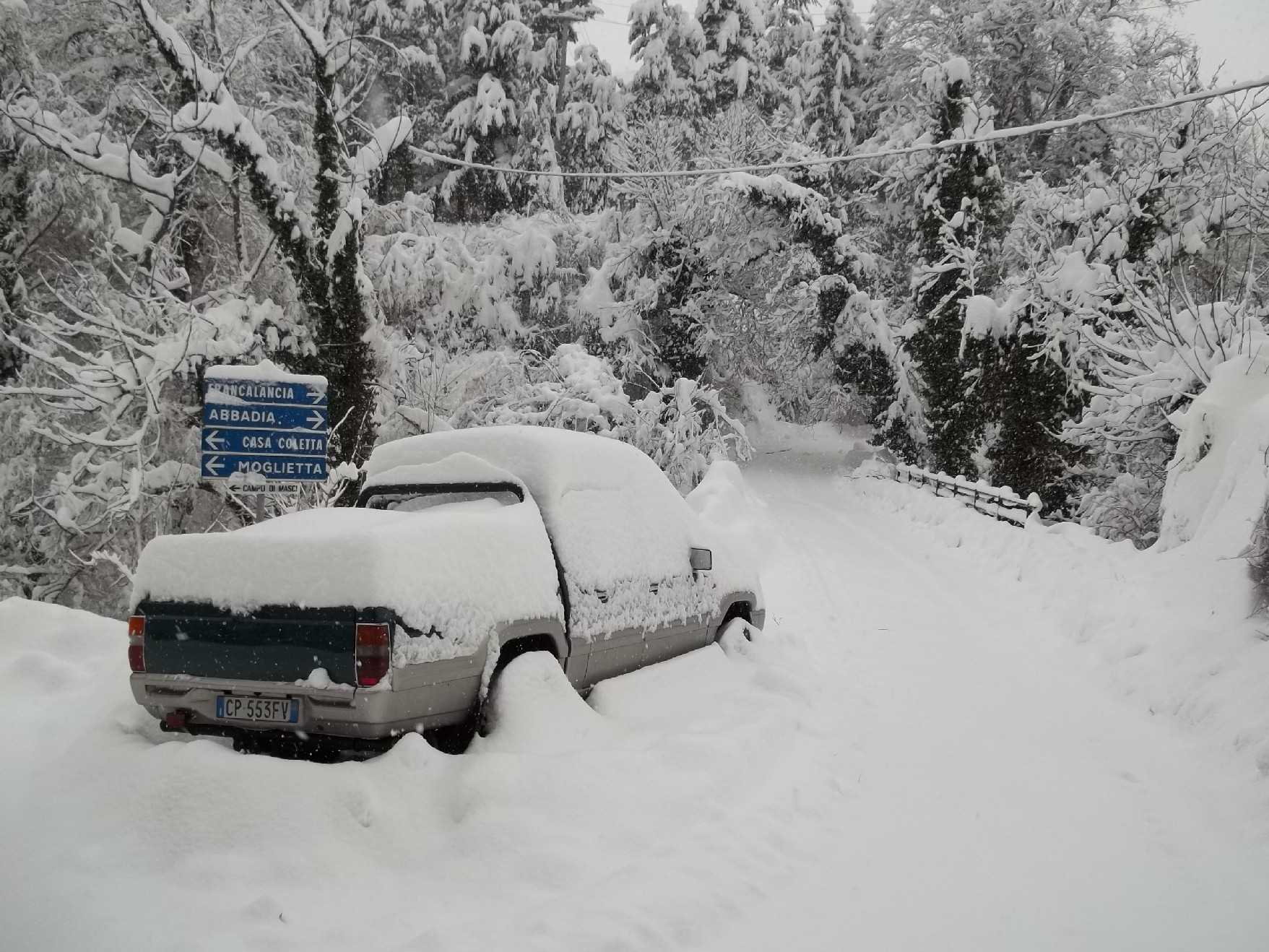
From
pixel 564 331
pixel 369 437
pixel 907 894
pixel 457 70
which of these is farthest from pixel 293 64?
pixel 907 894

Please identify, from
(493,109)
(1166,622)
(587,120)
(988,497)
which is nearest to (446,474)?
(1166,622)

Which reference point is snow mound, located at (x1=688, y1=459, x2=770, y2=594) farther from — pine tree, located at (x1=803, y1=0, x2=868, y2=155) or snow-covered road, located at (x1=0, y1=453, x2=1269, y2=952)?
pine tree, located at (x1=803, y1=0, x2=868, y2=155)

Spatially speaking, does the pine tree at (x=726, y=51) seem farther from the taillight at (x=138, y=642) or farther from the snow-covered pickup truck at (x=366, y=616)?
the taillight at (x=138, y=642)

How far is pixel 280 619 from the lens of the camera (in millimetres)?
4113

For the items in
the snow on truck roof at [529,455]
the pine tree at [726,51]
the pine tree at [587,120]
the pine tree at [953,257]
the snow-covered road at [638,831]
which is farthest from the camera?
the pine tree at [726,51]

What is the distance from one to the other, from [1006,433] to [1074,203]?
586 cm

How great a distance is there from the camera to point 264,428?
22.9ft

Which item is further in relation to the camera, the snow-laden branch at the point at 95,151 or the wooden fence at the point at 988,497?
the wooden fence at the point at 988,497

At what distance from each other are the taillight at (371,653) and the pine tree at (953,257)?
21184mm

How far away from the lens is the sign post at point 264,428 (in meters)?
6.84

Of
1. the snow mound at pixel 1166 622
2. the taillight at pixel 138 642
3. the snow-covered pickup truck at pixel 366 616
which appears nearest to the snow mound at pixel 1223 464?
the snow mound at pixel 1166 622

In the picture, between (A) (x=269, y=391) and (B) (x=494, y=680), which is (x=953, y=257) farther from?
(B) (x=494, y=680)

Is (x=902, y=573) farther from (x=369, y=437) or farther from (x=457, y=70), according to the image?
(x=457, y=70)

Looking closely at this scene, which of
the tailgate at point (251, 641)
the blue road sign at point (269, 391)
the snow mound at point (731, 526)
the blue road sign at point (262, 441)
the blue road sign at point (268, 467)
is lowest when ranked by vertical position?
the snow mound at point (731, 526)
